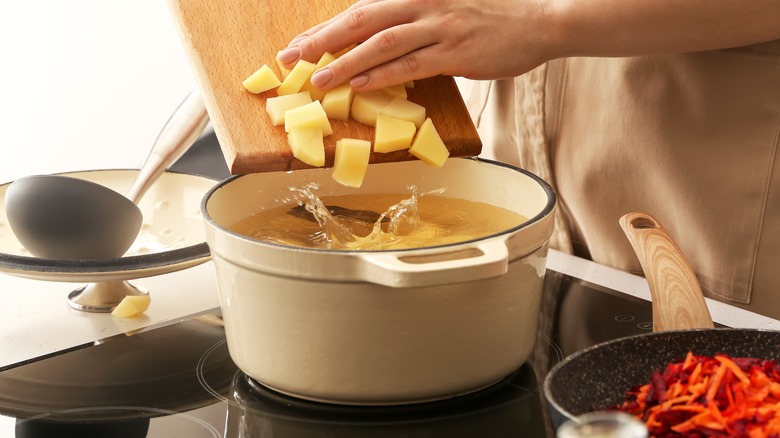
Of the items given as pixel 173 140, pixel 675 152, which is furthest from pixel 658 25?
pixel 173 140

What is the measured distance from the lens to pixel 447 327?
0.78m

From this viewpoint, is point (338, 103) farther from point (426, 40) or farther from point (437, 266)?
point (437, 266)

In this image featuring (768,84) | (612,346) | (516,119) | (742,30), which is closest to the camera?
(612,346)

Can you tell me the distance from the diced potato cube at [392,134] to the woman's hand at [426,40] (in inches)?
2.3

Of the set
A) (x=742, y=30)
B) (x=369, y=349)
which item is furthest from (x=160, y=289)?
(x=742, y=30)

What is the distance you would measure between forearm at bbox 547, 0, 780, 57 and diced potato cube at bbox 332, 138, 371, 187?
0.28 m

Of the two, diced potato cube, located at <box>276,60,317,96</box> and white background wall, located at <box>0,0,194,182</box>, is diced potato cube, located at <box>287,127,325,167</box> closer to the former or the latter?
diced potato cube, located at <box>276,60,317,96</box>

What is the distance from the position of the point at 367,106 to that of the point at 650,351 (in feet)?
1.27

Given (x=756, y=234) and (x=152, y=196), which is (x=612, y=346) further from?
(x=152, y=196)

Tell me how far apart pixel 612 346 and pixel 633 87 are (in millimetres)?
577

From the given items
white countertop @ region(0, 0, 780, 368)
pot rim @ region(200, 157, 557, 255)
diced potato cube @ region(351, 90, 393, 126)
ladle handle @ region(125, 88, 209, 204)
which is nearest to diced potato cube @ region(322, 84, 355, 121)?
diced potato cube @ region(351, 90, 393, 126)

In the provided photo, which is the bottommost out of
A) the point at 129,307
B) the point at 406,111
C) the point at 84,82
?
the point at 84,82

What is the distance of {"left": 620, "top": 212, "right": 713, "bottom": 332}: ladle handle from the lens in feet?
2.92

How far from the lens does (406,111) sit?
99 centimetres
